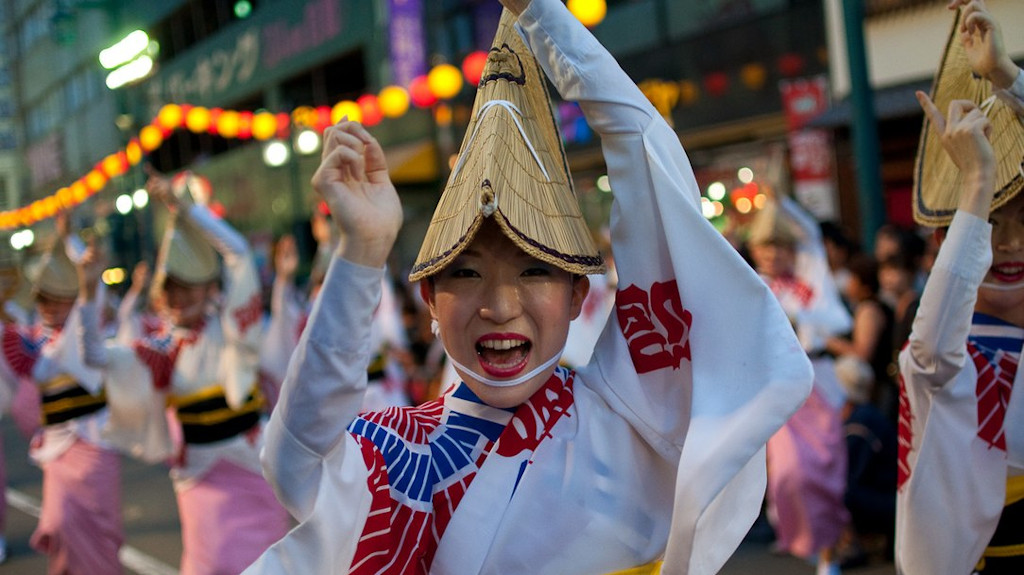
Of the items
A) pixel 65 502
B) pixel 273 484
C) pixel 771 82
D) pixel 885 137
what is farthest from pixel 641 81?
pixel 273 484

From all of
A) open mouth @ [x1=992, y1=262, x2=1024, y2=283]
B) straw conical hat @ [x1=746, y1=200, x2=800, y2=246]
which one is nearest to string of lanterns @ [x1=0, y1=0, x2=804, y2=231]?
straw conical hat @ [x1=746, y1=200, x2=800, y2=246]

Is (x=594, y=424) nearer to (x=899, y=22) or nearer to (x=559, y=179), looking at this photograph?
(x=559, y=179)

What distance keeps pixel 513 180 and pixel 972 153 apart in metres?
1.17

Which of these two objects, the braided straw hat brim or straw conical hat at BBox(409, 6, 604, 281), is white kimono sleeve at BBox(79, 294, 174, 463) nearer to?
the braided straw hat brim

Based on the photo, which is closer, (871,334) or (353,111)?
(871,334)

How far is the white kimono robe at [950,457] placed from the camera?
268 centimetres

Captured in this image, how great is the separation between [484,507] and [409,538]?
15cm

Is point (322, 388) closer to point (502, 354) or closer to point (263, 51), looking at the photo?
point (502, 354)

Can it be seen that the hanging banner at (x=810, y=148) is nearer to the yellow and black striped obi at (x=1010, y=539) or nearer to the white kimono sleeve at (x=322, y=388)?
the yellow and black striped obi at (x=1010, y=539)

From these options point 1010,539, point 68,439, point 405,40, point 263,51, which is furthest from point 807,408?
point 263,51

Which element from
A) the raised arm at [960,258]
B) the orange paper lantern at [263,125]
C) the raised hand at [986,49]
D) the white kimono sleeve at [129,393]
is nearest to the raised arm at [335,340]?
the raised arm at [960,258]

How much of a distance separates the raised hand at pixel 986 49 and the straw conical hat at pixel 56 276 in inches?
200

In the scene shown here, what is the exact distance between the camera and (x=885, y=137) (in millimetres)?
11250

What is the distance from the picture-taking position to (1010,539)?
2869 mm
